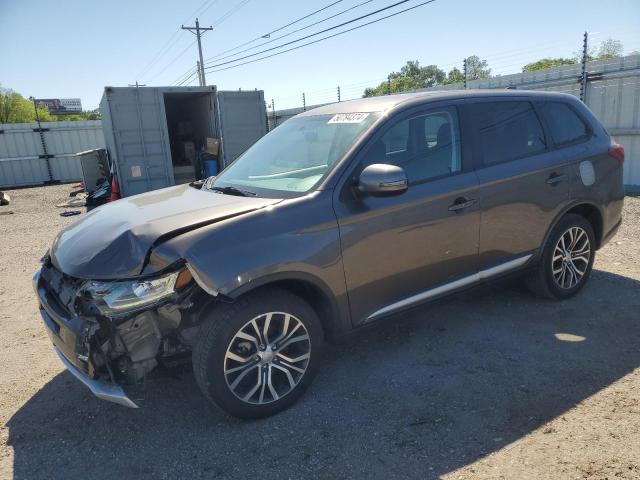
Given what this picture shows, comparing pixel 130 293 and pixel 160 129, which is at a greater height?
pixel 160 129

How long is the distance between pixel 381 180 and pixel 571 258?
248cm

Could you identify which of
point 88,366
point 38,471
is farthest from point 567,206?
point 38,471

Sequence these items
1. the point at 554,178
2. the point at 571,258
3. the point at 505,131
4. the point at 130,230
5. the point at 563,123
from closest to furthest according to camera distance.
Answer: the point at 130,230, the point at 505,131, the point at 554,178, the point at 563,123, the point at 571,258

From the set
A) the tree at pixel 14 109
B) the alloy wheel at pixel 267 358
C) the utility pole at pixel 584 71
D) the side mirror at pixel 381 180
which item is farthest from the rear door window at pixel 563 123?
the tree at pixel 14 109

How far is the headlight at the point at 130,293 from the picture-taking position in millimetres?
2533

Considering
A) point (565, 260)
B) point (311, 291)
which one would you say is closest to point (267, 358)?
point (311, 291)

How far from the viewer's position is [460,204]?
135 inches

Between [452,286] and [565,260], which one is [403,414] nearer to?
[452,286]

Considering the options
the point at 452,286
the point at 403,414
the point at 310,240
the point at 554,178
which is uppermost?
the point at 554,178

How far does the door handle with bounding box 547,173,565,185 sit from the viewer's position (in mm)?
3940

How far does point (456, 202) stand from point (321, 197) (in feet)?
3.56

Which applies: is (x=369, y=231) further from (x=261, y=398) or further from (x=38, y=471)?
(x=38, y=471)

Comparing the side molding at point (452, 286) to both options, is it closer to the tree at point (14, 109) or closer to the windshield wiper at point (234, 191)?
the windshield wiper at point (234, 191)

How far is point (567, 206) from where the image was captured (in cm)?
409
